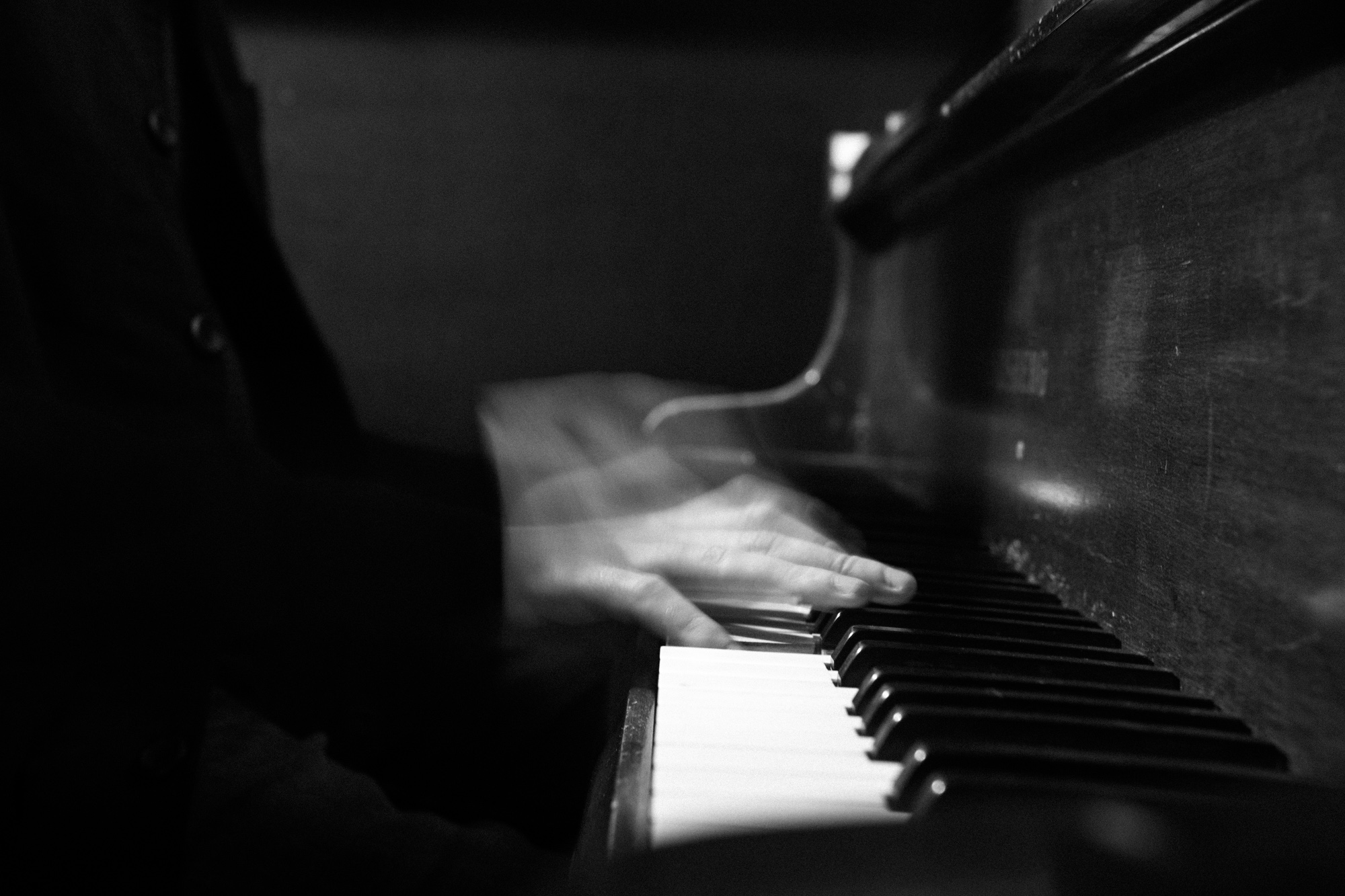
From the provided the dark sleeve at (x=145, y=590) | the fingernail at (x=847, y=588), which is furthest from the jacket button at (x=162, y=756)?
the fingernail at (x=847, y=588)

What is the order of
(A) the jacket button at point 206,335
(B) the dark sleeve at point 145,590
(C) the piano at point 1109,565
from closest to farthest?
(C) the piano at point 1109,565 < (B) the dark sleeve at point 145,590 < (A) the jacket button at point 206,335

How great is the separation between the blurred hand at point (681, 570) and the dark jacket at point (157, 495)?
35 millimetres

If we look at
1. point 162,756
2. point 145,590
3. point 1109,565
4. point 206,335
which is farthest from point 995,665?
point 206,335

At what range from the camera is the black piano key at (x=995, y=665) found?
54 centimetres

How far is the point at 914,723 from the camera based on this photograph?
47 cm

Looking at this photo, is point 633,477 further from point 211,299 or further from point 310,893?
point 211,299

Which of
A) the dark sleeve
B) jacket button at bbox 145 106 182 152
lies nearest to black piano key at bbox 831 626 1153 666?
the dark sleeve

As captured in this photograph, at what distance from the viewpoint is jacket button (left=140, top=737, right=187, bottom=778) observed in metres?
0.79

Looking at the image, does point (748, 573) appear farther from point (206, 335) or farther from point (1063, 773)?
point (206, 335)

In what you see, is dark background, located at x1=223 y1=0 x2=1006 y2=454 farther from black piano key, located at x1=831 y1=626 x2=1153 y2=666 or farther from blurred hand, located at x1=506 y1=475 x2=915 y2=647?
black piano key, located at x1=831 y1=626 x2=1153 y2=666

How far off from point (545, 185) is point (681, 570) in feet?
3.32

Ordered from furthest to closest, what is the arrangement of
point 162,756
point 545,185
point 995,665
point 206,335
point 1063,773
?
point 545,185
point 206,335
point 162,756
point 995,665
point 1063,773

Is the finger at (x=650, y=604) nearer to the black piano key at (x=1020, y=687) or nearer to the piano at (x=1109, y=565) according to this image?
the piano at (x=1109, y=565)

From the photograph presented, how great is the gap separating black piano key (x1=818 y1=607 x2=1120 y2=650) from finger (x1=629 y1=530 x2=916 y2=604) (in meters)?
0.02
